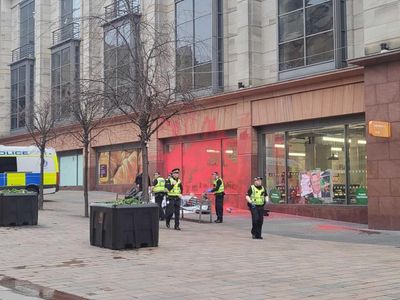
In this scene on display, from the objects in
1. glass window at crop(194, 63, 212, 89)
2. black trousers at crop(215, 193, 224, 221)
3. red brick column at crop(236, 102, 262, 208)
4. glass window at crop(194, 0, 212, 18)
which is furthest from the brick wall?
glass window at crop(194, 0, 212, 18)

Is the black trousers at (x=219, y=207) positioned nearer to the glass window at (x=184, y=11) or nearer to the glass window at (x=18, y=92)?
the glass window at (x=184, y=11)

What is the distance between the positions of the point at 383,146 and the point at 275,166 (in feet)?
21.7

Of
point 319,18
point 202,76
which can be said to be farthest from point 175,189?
point 202,76

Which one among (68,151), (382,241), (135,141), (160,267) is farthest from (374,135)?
(68,151)

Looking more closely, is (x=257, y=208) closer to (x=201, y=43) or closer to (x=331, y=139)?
(x=331, y=139)

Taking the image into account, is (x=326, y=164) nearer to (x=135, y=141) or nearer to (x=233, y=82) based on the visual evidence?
(x=233, y=82)

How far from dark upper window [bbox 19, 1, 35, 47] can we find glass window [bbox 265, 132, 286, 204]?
24.1 metres

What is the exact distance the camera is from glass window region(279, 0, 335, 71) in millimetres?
21156

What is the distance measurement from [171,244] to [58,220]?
6.78 meters

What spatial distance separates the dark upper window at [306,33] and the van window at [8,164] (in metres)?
13.5

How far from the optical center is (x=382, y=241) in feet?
47.6

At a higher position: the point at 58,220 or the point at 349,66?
the point at 349,66

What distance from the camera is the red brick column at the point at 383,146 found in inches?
663

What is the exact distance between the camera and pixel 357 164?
20.1 m
